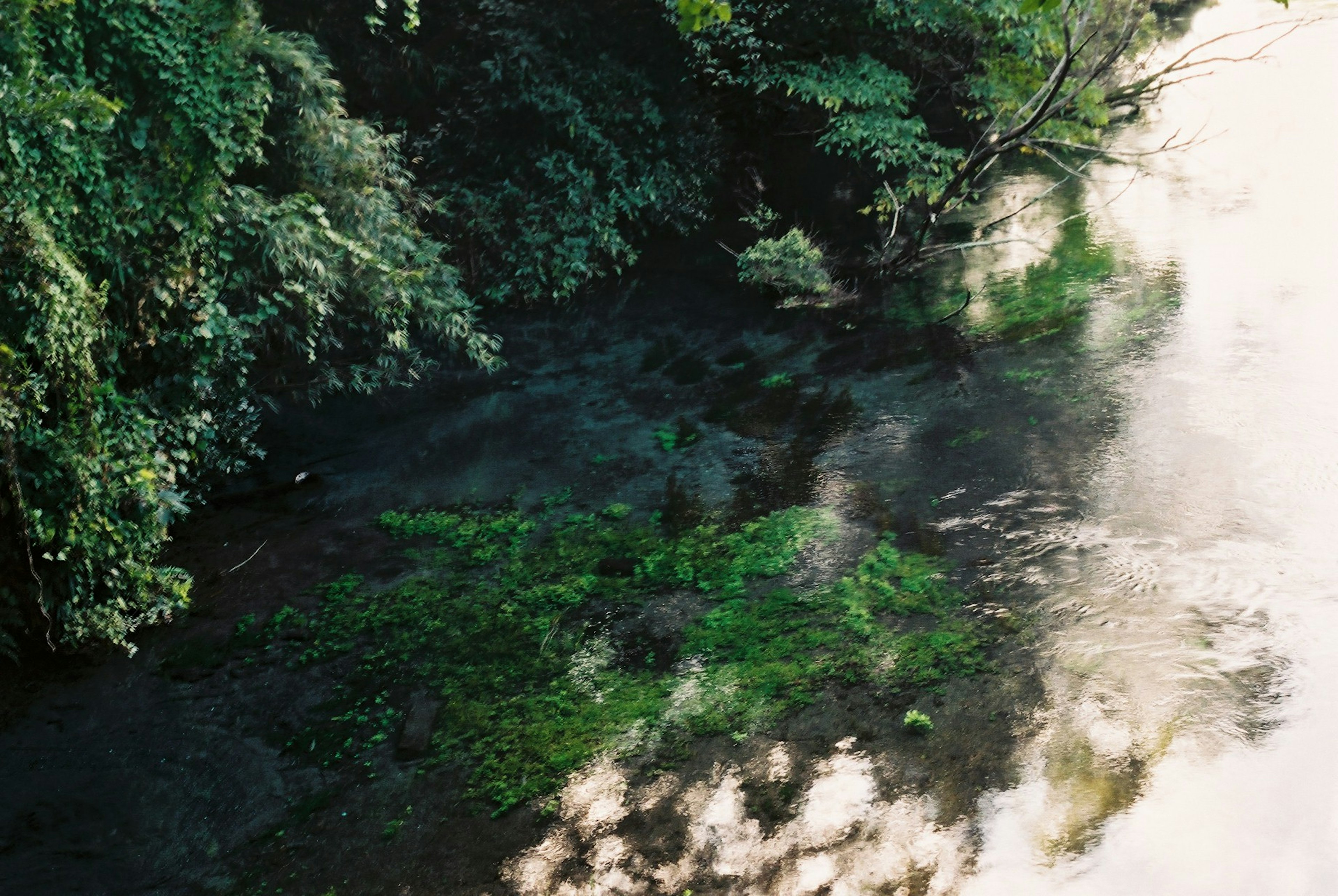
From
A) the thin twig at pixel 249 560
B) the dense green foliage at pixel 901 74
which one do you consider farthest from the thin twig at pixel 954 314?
the thin twig at pixel 249 560

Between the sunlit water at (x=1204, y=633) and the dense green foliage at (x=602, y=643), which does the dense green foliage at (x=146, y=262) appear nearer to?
the dense green foliage at (x=602, y=643)

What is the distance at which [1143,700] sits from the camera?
5.01 meters

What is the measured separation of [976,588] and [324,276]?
18.2ft

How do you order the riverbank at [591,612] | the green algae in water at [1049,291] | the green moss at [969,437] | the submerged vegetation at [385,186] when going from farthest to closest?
the green algae in water at [1049,291]
the green moss at [969,437]
the submerged vegetation at [385,186]
the riverbank at [591,612]

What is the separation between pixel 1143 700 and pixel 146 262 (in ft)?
22.2

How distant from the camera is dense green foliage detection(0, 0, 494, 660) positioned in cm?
580

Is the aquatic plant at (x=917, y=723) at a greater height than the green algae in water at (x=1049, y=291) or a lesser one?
lesser

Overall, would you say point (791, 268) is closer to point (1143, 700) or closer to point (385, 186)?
point (385, 186)

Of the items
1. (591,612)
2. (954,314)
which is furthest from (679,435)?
(954,314)

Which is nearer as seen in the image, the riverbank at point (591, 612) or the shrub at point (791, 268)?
the riverbank at point (591, 612)

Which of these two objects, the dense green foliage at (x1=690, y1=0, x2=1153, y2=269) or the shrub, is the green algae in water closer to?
the dense green foliage at (x1=690, y1=0, x2=1153, y2=269)

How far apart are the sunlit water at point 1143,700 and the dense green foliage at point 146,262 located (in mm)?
3652

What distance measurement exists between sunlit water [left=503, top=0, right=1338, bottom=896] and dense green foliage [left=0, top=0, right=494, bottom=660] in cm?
365

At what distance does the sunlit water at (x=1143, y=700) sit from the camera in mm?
4273
